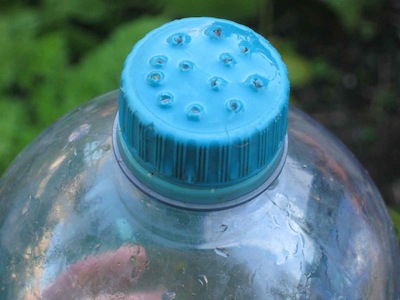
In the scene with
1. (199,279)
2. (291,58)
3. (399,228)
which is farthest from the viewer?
(291,58)

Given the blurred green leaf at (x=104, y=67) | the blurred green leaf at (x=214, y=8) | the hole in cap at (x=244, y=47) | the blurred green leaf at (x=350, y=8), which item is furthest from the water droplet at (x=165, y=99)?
the blurred green leaf at (x=350, y=8)

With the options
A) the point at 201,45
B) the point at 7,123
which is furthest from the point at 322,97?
the point at 201,45

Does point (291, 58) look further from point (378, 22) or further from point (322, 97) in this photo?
point (378, 22)

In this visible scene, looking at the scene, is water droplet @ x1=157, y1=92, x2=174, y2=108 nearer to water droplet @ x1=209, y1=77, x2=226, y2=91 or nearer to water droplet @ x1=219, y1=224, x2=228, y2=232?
water droplet @ x1=209, y1=77, x2=226, y2=91

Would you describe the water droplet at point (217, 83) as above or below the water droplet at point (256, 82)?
above

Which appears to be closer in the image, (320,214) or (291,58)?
(320,214)

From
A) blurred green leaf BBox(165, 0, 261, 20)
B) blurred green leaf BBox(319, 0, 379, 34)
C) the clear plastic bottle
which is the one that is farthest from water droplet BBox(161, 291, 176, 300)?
blurred green leaf BBox(319, 0, 379, 34)

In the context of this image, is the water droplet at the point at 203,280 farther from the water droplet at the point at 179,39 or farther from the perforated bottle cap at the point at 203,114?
the water droplet at the point at 179,39

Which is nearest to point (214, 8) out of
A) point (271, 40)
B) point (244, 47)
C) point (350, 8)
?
point (271, 40)
